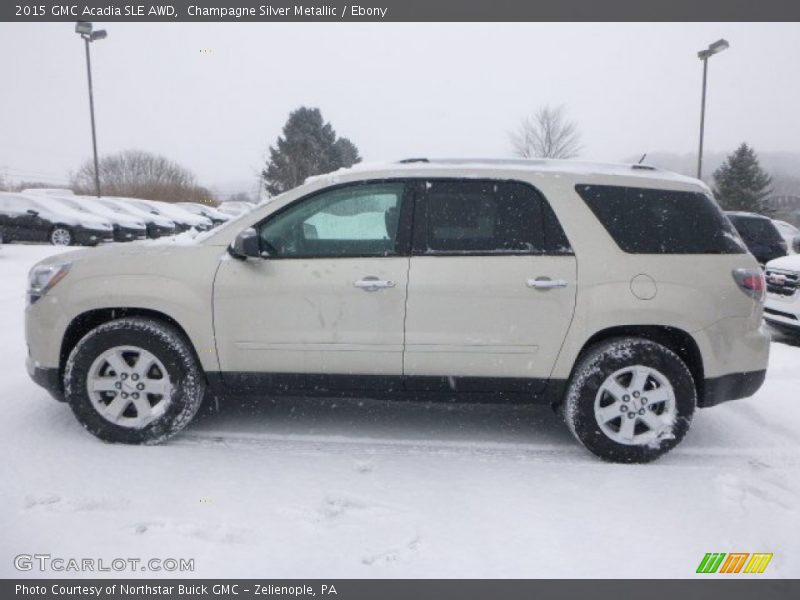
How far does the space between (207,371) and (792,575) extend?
3.20 m

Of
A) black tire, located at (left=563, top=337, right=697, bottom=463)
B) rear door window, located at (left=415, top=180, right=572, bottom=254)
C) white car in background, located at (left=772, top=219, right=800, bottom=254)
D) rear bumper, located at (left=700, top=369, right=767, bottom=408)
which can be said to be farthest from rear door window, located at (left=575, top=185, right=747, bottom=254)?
white car in background, located at (left=772, top=219, right=800, bottom=254)

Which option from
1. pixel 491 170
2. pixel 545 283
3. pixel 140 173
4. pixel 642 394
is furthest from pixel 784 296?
pixel 140 173

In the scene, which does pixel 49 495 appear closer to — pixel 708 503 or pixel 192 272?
pixel 192 272

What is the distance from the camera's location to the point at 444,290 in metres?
3.69

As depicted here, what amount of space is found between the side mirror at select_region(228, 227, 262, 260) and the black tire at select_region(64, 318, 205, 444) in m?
0.68

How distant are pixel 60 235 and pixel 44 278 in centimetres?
1414

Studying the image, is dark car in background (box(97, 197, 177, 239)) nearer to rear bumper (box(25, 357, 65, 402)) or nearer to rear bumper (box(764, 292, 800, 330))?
rear bumper (box(25, 357, 65, 402))

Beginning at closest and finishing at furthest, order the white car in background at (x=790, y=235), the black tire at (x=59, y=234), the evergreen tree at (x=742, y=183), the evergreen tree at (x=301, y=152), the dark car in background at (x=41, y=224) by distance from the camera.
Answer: the dark car in background at (x=41, y=224)
the black tire at (x=59, y=234)
the white car in background at (x=790, y=235)
the evergreen tree at (x=742, y=183)
the evergreen tree at (x=301, y=152)

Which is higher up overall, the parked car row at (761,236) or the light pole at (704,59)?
the light pole at (704,59)

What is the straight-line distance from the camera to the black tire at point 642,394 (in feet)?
12.1

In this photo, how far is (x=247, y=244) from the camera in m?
3.65

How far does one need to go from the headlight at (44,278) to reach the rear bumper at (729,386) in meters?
4.00
